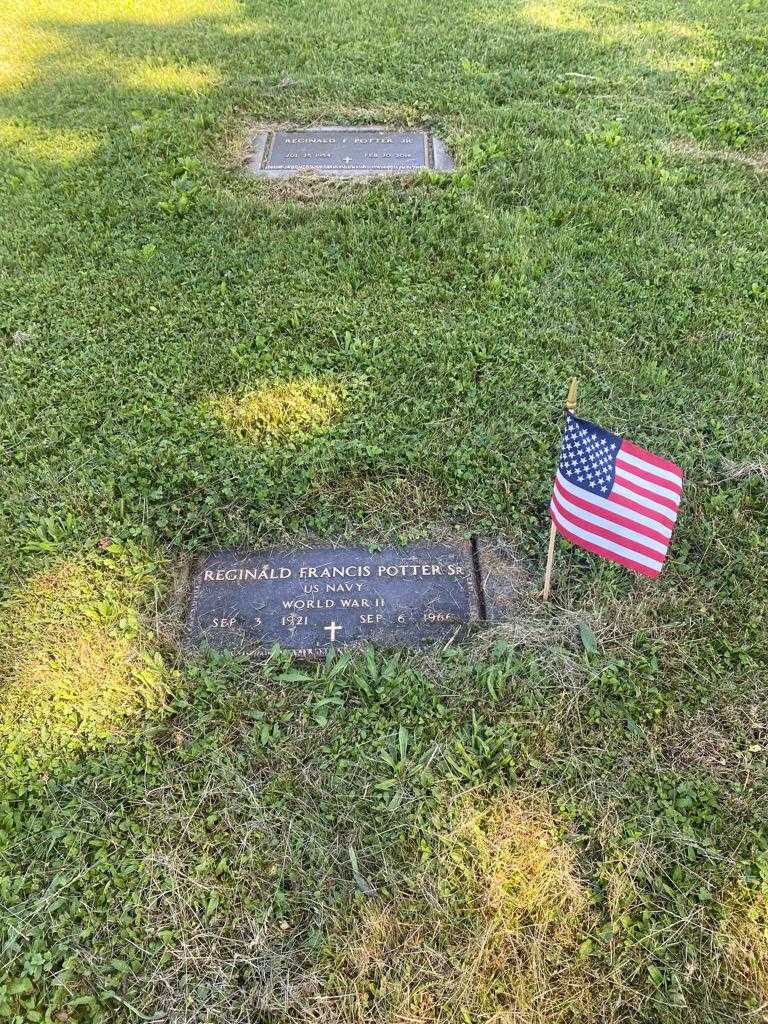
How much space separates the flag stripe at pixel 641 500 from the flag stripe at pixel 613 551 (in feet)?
0.56

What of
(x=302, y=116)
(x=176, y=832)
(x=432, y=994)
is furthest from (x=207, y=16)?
(x=432, y=994)

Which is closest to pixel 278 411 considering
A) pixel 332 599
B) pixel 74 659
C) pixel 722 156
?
pixel 332 599

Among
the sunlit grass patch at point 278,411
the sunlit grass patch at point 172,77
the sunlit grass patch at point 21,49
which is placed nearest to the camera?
the sunlit grass patch at point 278,411

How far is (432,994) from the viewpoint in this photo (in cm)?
219

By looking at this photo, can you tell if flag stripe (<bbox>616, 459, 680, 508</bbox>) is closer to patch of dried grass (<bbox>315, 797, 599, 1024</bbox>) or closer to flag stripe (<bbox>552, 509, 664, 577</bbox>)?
flag stripe (<bbox>552, 509, 664, 577</bbox>)

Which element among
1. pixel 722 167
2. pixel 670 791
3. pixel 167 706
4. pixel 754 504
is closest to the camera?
pixel 670 791

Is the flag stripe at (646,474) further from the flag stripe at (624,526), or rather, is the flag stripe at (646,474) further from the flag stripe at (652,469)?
the flag stripe at (624,526)

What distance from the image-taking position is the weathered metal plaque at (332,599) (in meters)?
3.04

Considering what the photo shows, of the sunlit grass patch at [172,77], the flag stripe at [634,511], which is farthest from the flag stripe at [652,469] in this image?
the sunlit grass patch at [172,77]

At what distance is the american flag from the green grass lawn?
1.61 feet

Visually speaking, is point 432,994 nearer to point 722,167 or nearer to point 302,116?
point 722,167

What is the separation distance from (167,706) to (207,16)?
8.18m

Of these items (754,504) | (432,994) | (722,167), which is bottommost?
(432,994)

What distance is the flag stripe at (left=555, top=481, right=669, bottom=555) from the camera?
8.76 feet
